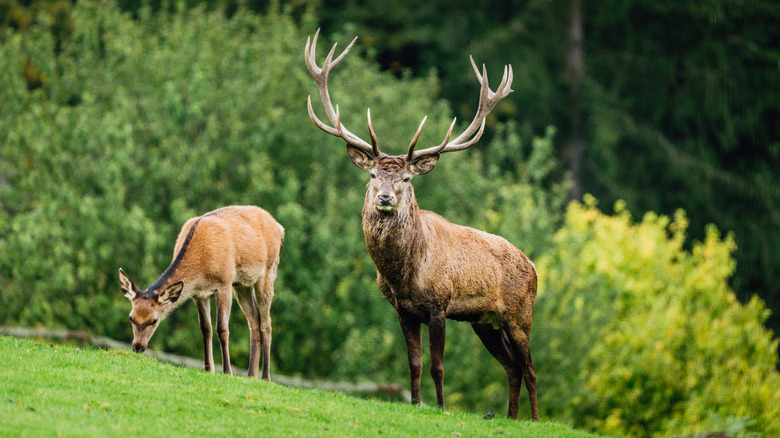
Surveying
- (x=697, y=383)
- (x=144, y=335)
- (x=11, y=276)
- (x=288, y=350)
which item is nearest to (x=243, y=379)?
(x=144, y=335)

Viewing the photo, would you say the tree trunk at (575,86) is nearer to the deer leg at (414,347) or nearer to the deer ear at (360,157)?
the deer ear at (360,157)

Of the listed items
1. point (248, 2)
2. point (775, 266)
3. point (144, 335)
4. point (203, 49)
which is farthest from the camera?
point (775, 266)

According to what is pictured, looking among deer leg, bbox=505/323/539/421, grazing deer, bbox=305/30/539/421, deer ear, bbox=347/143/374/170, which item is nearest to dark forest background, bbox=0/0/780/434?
deer leg, bbox=505/323/539/421

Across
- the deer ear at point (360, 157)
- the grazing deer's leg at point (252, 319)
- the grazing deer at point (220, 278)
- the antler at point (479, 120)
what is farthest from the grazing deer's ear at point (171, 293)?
the antler at point (479, 120)

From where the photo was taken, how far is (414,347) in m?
10.7

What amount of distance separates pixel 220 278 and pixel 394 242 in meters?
2.25

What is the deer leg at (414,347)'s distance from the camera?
10656 millimetres

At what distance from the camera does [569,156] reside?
3459 cm

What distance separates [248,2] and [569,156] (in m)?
12.2

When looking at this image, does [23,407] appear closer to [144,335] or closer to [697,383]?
[144,335]

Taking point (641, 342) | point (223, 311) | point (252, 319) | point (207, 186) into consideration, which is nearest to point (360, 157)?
point (223, 311)

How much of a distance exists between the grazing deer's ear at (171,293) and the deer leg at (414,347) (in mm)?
2467

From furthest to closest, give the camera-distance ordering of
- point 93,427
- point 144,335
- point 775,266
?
point 775,266, point 144,335, point 93,427

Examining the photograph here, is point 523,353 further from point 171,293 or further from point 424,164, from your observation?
point 171,293
